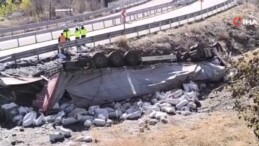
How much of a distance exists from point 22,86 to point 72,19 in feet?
67.4

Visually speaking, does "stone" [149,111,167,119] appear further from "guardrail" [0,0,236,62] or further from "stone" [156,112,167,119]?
"guardrail" [0,0,236,62]

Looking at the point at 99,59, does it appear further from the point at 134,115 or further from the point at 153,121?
the point at 153,121

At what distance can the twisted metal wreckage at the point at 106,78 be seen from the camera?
66.0ft

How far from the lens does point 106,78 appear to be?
21406 mm

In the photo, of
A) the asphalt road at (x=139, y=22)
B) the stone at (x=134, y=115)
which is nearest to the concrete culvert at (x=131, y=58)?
the stone at (x=134, y=115)

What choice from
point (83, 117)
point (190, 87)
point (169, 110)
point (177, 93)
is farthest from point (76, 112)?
point (190, 87)

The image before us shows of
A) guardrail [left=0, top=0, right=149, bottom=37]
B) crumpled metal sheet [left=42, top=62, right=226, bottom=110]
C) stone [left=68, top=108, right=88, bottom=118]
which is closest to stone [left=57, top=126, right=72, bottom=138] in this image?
stone [left=68, top=108, right=88, bottom=118]

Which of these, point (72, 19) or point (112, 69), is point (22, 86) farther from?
point (72, 19)

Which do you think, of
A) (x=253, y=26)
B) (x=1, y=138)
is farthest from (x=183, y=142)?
(x=253, y=26)

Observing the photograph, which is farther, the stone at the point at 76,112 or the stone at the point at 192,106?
the stone at the point at 192,106

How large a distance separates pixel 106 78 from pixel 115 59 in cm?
107

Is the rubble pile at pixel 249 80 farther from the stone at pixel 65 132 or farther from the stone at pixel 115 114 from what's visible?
the stone at pixel 115 114

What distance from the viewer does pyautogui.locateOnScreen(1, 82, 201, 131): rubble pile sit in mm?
18594

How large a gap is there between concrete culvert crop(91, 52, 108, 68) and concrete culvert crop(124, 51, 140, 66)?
110cm
